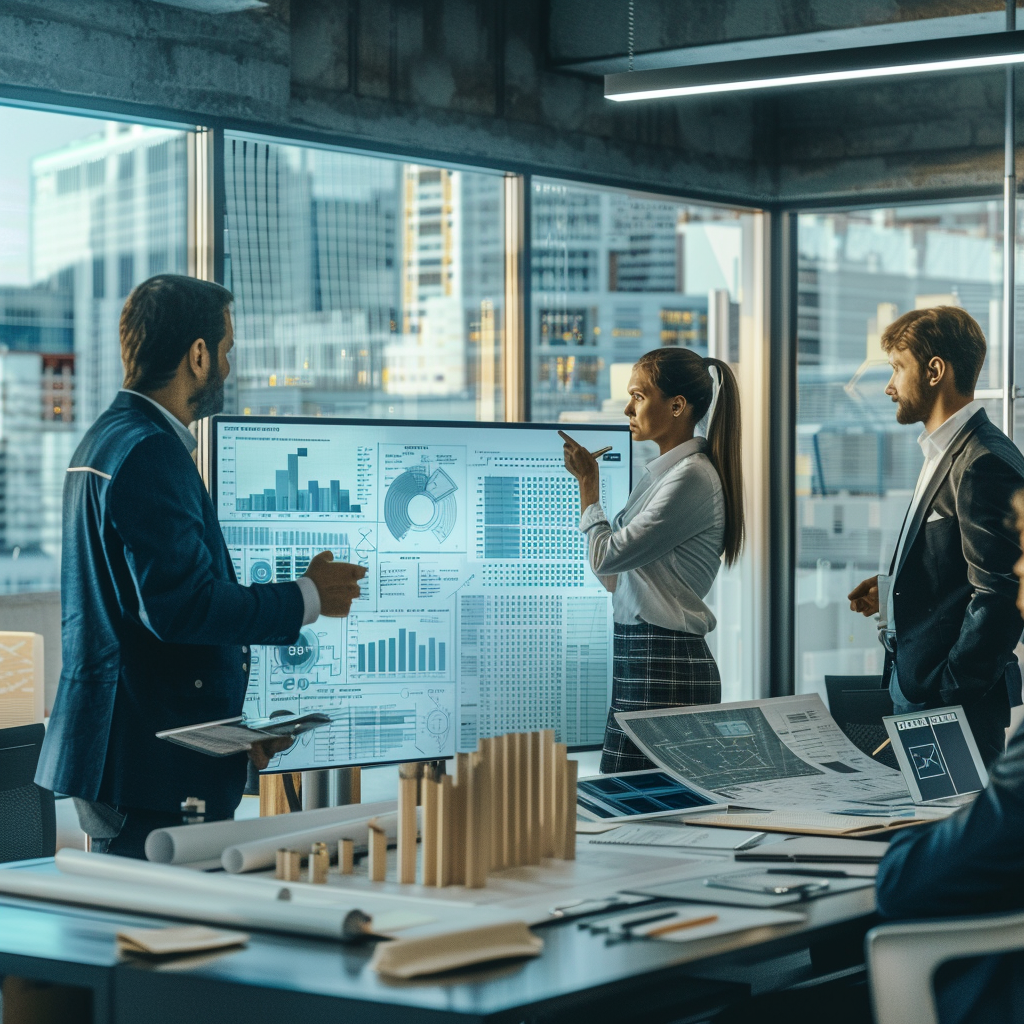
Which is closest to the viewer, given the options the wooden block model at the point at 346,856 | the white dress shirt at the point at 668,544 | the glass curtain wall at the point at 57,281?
the wooden block model at the point at 346,856

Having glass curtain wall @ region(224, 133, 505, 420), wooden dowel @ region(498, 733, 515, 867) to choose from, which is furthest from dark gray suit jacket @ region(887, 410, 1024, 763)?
glass curtain wall @ region(224, 133, 505, 420)

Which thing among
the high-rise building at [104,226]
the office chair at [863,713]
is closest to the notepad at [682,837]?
the office chair at [863,713]

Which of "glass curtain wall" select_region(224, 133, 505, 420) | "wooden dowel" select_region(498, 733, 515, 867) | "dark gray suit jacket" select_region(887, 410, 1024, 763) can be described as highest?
"glass curtain wall" select_region(224, 133, 505, 420)

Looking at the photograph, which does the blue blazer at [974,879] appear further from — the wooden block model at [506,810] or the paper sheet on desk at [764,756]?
the paper sheet on desk at [764,756]

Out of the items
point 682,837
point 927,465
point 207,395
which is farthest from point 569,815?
point 927,465

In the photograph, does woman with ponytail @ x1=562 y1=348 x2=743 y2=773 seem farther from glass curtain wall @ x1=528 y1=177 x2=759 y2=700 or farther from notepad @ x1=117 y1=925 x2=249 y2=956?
glass curtain wall @ x1=528 y1=177 x2=759 y2=700

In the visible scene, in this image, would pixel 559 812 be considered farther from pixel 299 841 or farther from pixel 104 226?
pixel 104 226

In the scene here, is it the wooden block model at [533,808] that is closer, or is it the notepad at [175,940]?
the notepad at [175,940]

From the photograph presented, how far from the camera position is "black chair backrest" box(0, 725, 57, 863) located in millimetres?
2842

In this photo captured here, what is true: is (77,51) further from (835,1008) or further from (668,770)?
(835,1008)

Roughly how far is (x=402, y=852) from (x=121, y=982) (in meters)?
0.55

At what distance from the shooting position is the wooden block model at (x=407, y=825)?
2.03 meters

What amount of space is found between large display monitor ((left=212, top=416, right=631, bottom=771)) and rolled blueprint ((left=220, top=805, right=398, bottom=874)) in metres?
1.22

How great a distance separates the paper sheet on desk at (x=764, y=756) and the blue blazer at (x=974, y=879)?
83 cm
